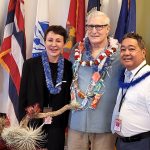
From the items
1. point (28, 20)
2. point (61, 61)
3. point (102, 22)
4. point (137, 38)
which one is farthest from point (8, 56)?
point (137, 38)

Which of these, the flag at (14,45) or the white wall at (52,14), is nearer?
the flag at (14,45)

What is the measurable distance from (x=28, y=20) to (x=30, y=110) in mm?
1742

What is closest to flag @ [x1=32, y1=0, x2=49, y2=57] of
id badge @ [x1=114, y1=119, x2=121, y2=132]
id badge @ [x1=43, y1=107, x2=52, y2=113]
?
id badge @ [x1=43, y1=107, x2=52, y2=113]

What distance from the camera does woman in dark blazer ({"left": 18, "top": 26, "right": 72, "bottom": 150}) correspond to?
85.3 inches

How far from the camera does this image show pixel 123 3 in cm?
296

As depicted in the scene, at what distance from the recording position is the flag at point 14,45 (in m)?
2.92

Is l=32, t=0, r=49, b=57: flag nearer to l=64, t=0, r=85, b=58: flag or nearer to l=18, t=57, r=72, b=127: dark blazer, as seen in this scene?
l=64, t=0, r=85, b=58: flag

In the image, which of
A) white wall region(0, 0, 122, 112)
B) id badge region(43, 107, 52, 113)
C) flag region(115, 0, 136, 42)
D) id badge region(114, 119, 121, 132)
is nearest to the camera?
id badge region(114, 119, 121, 132)

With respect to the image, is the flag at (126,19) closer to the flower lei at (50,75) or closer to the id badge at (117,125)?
the flower lei at (50,75)

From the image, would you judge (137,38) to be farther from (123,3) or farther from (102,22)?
(123,3)

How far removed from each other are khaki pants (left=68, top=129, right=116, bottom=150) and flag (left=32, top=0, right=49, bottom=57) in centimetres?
98

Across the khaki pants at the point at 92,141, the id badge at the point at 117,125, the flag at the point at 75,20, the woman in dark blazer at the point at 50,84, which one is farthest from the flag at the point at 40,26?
the id badge at the point at 117,125

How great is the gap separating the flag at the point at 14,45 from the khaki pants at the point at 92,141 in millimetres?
874

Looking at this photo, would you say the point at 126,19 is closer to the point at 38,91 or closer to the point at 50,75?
A: the point at 50,75
